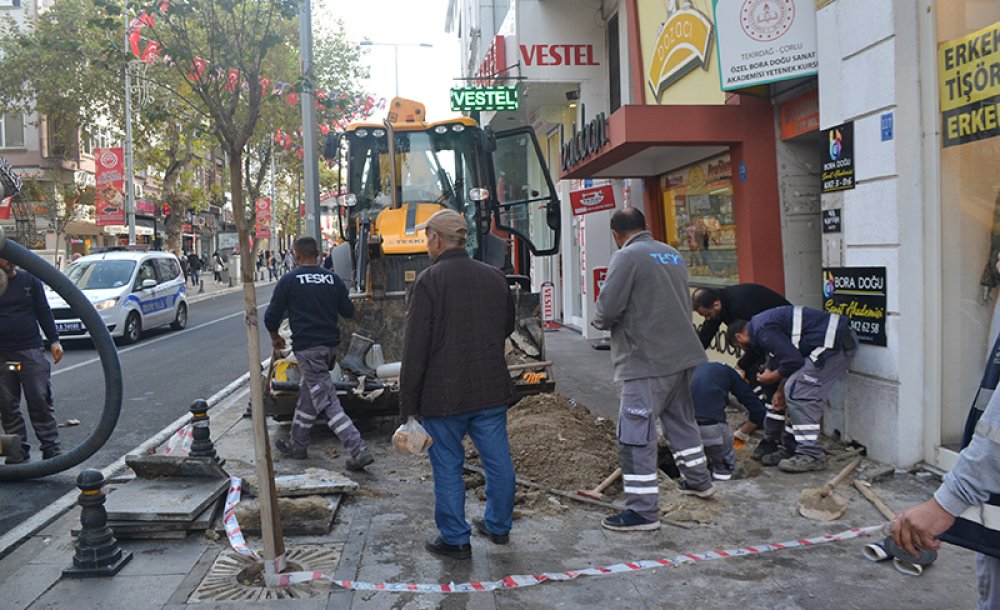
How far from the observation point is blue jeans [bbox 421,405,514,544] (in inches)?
176

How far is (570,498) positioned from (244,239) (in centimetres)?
277

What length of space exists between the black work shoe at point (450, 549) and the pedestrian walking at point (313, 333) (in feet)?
6.40

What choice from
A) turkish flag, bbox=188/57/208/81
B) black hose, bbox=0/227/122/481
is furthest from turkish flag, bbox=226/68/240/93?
black hose, bbox=0/227/122/481

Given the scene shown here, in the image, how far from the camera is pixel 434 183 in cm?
948

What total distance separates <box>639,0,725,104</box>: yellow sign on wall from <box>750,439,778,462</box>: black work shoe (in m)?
4.27

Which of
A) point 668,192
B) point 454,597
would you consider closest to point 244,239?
point 454,597

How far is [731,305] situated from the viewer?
647 centimetres

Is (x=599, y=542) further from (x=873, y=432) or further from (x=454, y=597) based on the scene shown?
(x=873, y=432)

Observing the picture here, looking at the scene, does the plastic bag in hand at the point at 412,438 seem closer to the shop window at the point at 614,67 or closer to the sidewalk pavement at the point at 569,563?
the sidewalk pavement at the point at 569,563

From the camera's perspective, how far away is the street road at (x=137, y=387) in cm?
636

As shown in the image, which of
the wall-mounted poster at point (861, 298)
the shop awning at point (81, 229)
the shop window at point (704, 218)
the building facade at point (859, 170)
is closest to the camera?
the building facade at point (859, 170)

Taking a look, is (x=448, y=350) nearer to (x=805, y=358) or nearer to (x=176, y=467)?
(x=176, y=467)

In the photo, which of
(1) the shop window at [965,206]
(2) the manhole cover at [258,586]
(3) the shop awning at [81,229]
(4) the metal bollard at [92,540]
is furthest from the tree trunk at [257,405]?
(3) the shop awning at [81,229]

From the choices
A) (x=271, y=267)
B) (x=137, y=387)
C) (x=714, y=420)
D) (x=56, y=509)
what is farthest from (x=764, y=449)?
(x=271, y=267)
